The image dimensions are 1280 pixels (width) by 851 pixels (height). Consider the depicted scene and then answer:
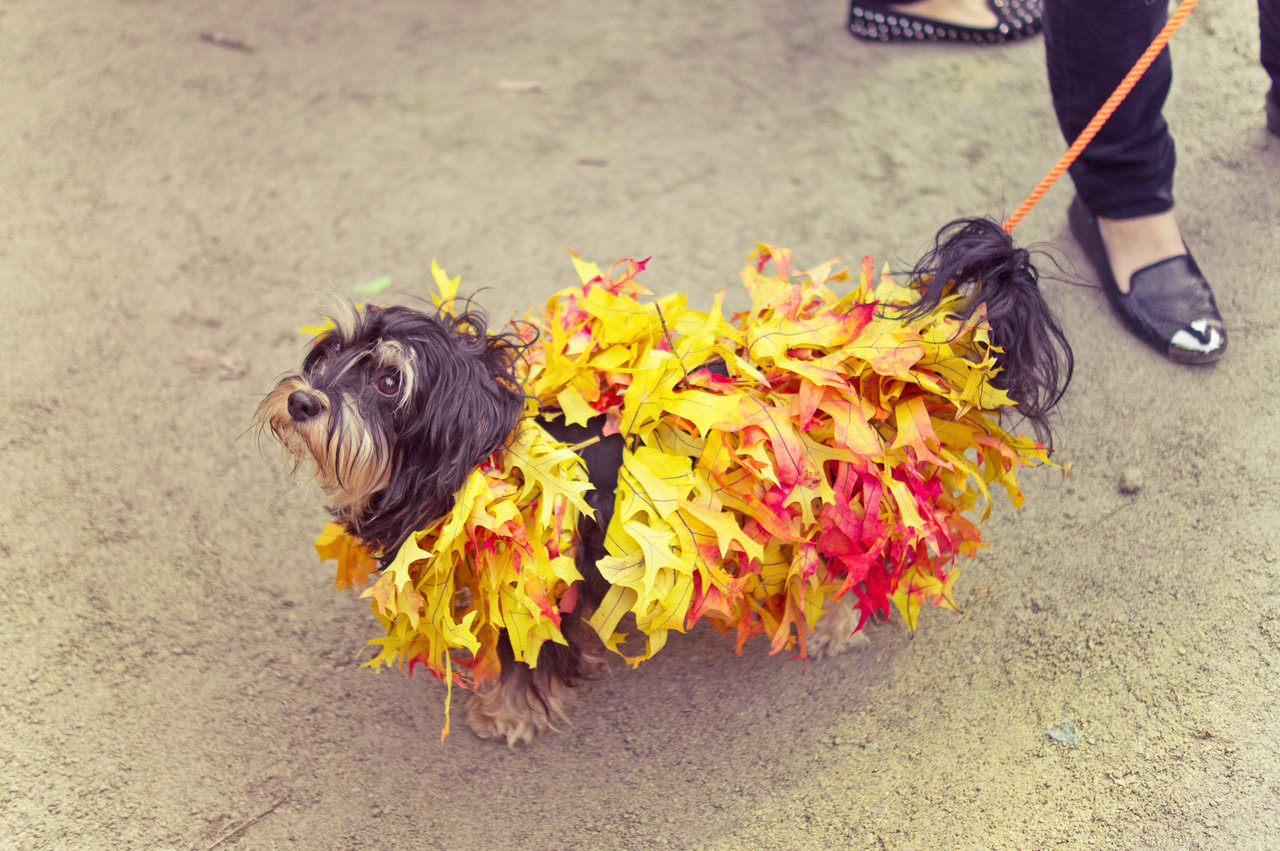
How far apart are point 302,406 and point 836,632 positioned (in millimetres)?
1415

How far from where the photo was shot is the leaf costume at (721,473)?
5.49ft

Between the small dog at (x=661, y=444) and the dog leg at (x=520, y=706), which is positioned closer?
the small dog at (x=661, y=444)

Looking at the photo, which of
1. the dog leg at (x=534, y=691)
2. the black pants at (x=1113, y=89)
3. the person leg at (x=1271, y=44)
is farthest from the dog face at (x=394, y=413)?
the person leg at (x=1271, y=44)

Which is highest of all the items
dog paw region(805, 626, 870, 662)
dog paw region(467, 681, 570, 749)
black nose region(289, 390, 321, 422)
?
black nose region(289, 390, 321, 422)

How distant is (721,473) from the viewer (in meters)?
1.68

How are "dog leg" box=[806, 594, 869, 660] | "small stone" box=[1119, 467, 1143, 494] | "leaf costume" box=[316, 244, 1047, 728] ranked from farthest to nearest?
"small stone" box=[1119, 467, 1143, 494] → "dog leg" box=[806, 594, 869, 660] → "leaf costume" box=[316, 244, 1047, 728]

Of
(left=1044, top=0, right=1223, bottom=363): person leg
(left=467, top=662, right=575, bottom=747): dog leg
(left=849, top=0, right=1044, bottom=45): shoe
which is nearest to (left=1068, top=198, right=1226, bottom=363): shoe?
(left=1044, top=0, right=1223, bottom=363): person leg

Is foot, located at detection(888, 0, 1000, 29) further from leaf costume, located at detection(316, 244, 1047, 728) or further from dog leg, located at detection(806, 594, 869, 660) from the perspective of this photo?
dog leg, located at detection(806, 594, 869, 660)

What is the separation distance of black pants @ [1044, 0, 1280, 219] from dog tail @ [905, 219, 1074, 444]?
1011 mm

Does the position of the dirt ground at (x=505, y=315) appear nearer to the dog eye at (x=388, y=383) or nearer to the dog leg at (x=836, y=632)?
the dog leg at (x=836, y=632)

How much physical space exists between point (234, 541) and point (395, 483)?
1036 millimetres

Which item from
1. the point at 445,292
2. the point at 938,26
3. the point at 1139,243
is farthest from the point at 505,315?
the point at 938,26

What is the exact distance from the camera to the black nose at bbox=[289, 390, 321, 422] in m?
1.57

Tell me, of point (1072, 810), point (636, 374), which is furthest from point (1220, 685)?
point (636, 374)
